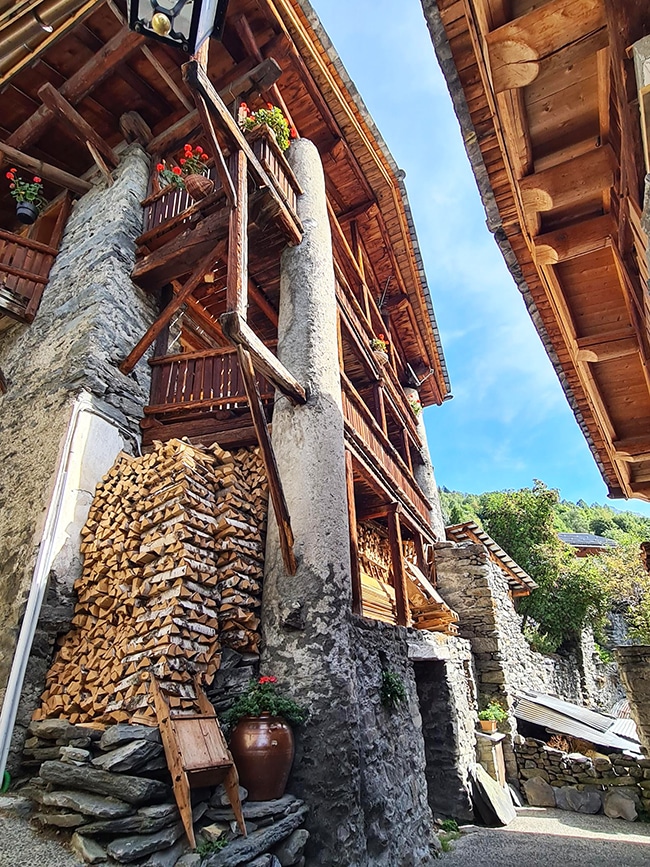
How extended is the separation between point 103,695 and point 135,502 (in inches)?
69.4

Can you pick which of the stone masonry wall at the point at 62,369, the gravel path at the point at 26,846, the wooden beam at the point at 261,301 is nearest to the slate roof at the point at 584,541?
the wooden beam at the point at 261,301

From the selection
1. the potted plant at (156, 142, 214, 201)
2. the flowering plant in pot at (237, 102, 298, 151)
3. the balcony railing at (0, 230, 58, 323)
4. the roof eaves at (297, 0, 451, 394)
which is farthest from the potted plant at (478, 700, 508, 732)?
the flowering plant in pot at (237, 102, 298, 151)

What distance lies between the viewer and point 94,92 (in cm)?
820

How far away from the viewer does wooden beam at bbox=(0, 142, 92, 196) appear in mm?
8109

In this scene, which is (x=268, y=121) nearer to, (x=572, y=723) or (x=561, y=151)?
(x=561, y=151)

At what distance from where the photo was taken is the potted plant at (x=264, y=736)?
3.79 meters

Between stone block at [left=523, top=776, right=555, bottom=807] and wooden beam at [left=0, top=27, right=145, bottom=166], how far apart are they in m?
13.7

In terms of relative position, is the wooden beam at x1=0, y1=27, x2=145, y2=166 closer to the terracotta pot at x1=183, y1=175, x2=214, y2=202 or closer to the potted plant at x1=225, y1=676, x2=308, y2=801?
the terracotta pot at x1=183, y1=175, x2=214, y2=202

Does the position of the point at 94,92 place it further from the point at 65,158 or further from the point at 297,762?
the point at 297,762

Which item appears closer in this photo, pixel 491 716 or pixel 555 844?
pixel 555 844

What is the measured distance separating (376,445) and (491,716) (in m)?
5.48

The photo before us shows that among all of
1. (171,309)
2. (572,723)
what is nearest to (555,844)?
(572,723)

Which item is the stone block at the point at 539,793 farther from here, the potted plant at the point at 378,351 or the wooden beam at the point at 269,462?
the potted plant at the point at 378,351

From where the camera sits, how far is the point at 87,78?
7648 mm
